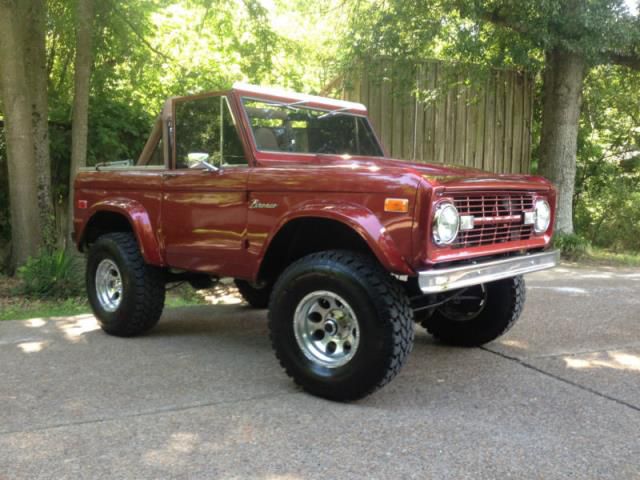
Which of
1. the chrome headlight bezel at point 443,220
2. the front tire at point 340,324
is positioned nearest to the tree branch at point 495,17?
the chrome headlight bezel at point 443,220

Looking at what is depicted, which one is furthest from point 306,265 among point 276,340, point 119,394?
point 119,394

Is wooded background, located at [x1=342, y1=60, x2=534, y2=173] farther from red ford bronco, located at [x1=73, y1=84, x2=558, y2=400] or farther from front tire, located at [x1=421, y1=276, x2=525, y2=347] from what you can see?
front tire, located at [x1=421, y1=276, x2=525, y2=347]

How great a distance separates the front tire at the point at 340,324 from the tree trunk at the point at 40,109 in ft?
19.4

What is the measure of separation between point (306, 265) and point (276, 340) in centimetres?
53

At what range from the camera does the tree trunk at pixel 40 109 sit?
8.48 m

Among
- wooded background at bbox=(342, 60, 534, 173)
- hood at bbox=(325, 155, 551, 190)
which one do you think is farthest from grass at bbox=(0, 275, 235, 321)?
wooded background at bbox=(342, 60, 534, 173)

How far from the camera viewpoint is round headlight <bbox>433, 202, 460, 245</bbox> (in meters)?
3.50

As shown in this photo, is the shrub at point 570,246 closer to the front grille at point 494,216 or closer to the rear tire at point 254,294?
the rear tire at point 254,294

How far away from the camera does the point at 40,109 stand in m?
8.49

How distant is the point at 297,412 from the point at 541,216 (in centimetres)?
216

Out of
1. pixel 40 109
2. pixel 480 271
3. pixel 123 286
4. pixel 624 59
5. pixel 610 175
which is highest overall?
pixel 624 59

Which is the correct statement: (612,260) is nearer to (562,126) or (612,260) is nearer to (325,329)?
(562,126)

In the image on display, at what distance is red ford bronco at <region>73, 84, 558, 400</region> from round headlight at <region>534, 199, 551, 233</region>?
1cm

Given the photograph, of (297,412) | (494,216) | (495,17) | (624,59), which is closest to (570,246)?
(624,59)
